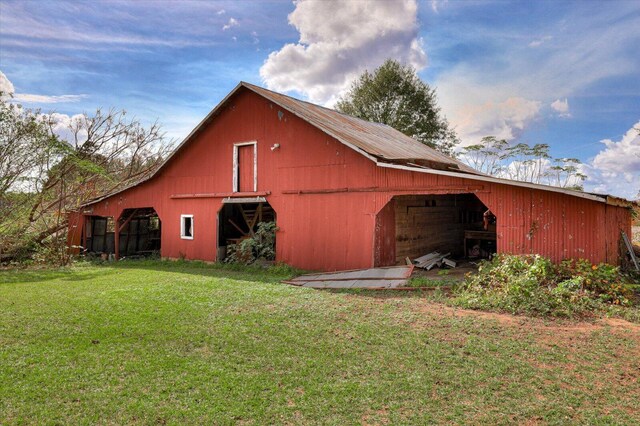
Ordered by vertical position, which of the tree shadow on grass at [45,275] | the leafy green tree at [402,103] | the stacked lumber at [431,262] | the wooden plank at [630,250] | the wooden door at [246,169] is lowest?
the tree shadow on grass at [45,275]

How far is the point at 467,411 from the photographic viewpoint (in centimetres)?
396

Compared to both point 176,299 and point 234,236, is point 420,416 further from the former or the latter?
point 234,236

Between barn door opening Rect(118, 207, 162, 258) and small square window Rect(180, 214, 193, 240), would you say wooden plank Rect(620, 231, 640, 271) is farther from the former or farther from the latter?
barn door opening Rect(118, 207, 162, 258)

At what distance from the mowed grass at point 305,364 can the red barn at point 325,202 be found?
10.3 feet

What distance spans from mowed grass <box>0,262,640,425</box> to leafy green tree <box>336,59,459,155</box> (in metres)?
28.9

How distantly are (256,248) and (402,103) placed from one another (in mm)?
25460

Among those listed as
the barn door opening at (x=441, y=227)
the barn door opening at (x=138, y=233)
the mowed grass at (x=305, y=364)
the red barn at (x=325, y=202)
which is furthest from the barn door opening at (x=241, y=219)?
the mowed grass at (x=305, y=364)

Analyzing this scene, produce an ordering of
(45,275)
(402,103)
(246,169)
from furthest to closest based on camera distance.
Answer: (402,103)
(246,169)
(45,275)

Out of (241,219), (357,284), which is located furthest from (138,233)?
(357,284)

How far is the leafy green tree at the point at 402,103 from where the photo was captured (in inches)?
1390

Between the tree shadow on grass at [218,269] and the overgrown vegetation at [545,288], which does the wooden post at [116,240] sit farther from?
the overgrown vegetation at [545,288]

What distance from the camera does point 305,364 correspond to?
5.12m

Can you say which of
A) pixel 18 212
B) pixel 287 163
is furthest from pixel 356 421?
pixel 18 212

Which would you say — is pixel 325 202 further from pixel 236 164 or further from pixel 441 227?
pixel 441 227
